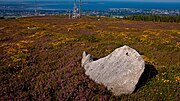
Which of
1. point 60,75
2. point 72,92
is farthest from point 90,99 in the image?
point 60,75

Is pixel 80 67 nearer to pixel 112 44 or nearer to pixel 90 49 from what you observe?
pixel 90 49

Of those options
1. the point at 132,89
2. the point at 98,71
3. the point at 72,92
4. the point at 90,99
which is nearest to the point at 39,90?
the point at 72,92

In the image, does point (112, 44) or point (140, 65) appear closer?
point (140, 65)

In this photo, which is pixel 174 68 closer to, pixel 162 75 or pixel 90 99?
pixel 162 75

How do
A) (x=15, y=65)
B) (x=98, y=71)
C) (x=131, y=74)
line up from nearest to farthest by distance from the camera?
(x=131, y=74) → (x=98, y=71) → (x=15, y=65)

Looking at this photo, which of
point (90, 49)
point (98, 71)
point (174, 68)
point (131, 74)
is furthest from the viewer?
point (90, 49)

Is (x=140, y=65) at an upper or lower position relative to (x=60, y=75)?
upper
